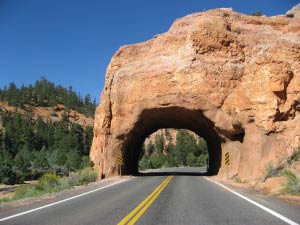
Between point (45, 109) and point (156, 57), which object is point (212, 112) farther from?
point (45, 109)

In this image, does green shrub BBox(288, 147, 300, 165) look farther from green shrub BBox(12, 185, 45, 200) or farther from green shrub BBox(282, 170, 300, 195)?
green shrub BBox(12, 185, 45, 200)

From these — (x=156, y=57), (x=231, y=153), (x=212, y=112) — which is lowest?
(x=231, y=153)

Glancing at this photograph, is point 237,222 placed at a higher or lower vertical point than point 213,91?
lower

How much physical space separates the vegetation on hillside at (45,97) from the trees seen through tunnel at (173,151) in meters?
41.8

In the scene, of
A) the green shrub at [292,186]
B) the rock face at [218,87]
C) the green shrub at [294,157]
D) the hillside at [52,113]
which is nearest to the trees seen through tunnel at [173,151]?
the hillside at [52,113]

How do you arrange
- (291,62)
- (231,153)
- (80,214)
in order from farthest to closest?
(231,153) < (291,62) < (80,214)

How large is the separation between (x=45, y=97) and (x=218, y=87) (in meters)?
142

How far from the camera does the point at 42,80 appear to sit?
185 metres

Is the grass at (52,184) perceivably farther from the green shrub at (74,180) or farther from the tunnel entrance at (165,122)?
the tunnel entrance at (165,122)

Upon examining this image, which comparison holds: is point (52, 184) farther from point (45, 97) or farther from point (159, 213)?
point (45, 97)

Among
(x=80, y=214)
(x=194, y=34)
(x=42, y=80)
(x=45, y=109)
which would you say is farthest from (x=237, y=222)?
(x=42, y=80)

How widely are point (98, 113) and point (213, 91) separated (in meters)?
12.0

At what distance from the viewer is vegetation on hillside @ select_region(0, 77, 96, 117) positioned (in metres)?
155

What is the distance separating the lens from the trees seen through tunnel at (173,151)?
3541 inches
